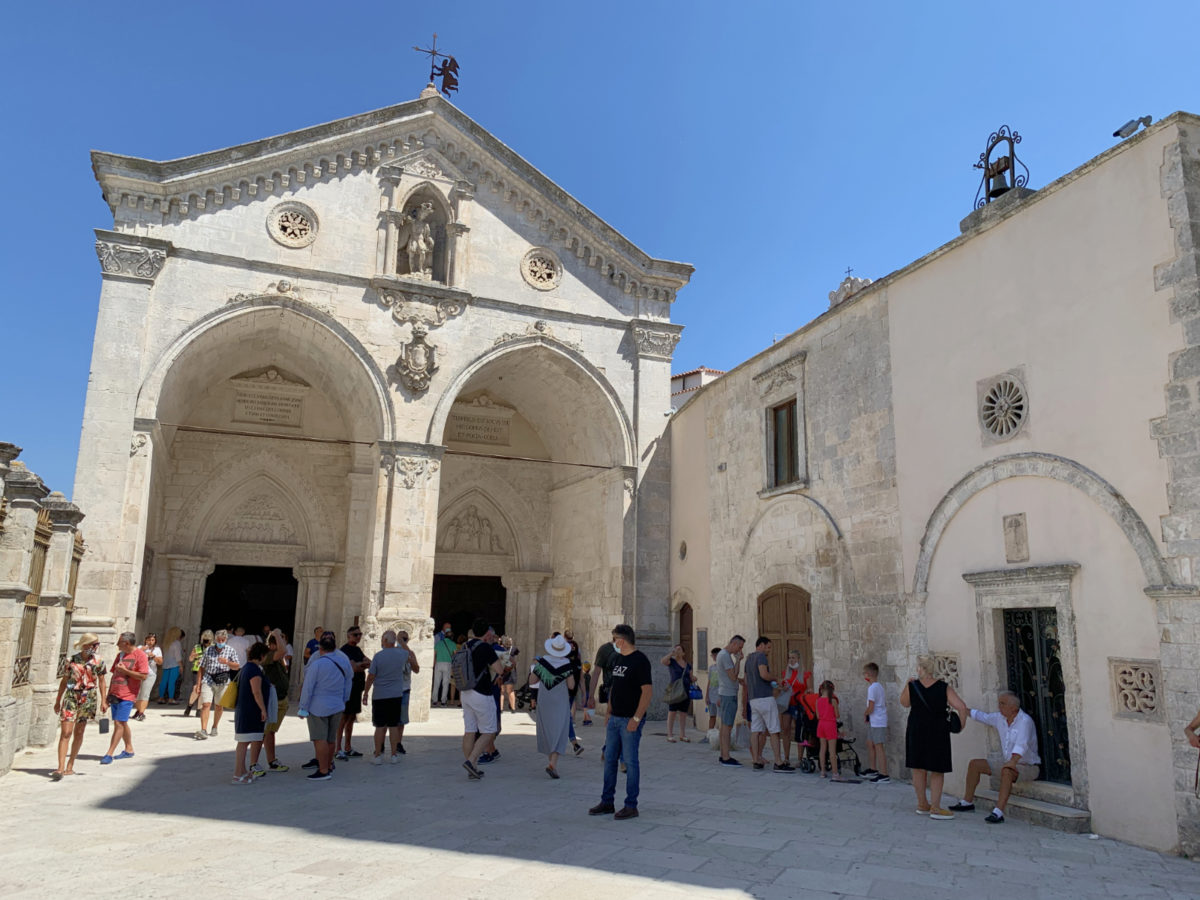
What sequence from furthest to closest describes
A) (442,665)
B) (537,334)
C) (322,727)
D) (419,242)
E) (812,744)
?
(442,665)
(537,334)
(419,242)
(812,744)
(322,727)

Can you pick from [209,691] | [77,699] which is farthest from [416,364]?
[77,699]

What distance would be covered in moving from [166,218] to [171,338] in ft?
6.42

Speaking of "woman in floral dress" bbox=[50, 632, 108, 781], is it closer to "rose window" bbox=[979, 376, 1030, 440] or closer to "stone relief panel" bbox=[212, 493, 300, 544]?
"rose window" bbox=[979, 376, 1030, 440]

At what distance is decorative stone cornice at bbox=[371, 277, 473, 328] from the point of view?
14.6 m

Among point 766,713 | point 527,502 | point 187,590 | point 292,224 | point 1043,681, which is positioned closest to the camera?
point 1043,681

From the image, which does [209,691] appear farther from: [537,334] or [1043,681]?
[1043,681]

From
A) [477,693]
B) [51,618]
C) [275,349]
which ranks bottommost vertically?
[477,693]

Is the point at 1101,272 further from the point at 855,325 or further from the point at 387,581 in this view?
the point at 387,581

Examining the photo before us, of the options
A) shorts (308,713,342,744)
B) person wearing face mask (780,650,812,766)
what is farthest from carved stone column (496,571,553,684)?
shorts (308,713,342,744)

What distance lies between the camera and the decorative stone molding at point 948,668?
8.39 m

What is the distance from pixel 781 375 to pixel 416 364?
608cm

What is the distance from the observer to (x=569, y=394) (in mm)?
16844

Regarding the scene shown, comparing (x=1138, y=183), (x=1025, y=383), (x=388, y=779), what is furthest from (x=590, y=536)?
(x=1138, y=183)

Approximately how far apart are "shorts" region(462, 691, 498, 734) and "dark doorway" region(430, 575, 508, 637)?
→ 403 inches
